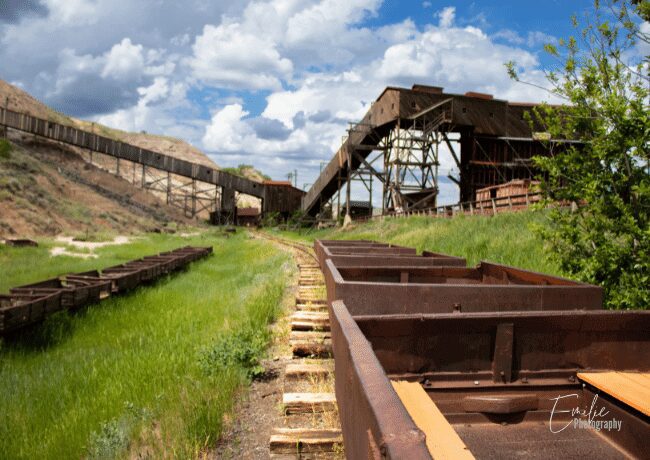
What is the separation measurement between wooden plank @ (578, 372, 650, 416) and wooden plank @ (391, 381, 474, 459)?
111cm

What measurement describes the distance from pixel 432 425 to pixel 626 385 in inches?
56.3

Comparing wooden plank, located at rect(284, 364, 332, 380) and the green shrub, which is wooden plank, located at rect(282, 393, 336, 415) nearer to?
wooden plank, located at rect(284, 364, 332, 380)

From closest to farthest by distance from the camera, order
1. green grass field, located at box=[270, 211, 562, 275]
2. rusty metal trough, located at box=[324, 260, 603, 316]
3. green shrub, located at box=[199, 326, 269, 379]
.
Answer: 1. rusty metal trough, located at box=[324, 260, 603, 316]
2. green shrub, located at box=[199, 326, 269, 379]
3. green grass field, located at box=[270, 211, 562, 275]

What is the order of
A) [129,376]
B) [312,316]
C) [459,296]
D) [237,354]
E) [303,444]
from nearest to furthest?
[303,444] < [459,296] < [237,354] < [129,376] < [312,316]

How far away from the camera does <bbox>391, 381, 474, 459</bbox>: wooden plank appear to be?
6.53 ft

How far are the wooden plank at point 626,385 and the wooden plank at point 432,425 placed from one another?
111 centimetres

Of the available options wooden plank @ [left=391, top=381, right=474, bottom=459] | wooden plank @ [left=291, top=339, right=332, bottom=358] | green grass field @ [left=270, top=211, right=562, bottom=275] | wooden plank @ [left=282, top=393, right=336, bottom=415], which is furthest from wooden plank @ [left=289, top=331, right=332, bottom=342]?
green grass field @ [left=270, top=211, right=562, bottom=275]

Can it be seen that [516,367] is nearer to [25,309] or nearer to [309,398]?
[309,398]

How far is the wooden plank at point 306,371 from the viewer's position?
420cm

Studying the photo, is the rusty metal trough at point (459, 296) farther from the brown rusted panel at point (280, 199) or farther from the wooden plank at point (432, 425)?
the brown rusted panel at point (280, 199)

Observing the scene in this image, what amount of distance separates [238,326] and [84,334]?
3749mm

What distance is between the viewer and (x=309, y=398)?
356 cm

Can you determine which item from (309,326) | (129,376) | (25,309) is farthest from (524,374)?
(25,309)

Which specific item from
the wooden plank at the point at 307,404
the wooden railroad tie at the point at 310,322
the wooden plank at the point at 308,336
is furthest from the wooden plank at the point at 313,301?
the wooden plank at the point at 307,404
